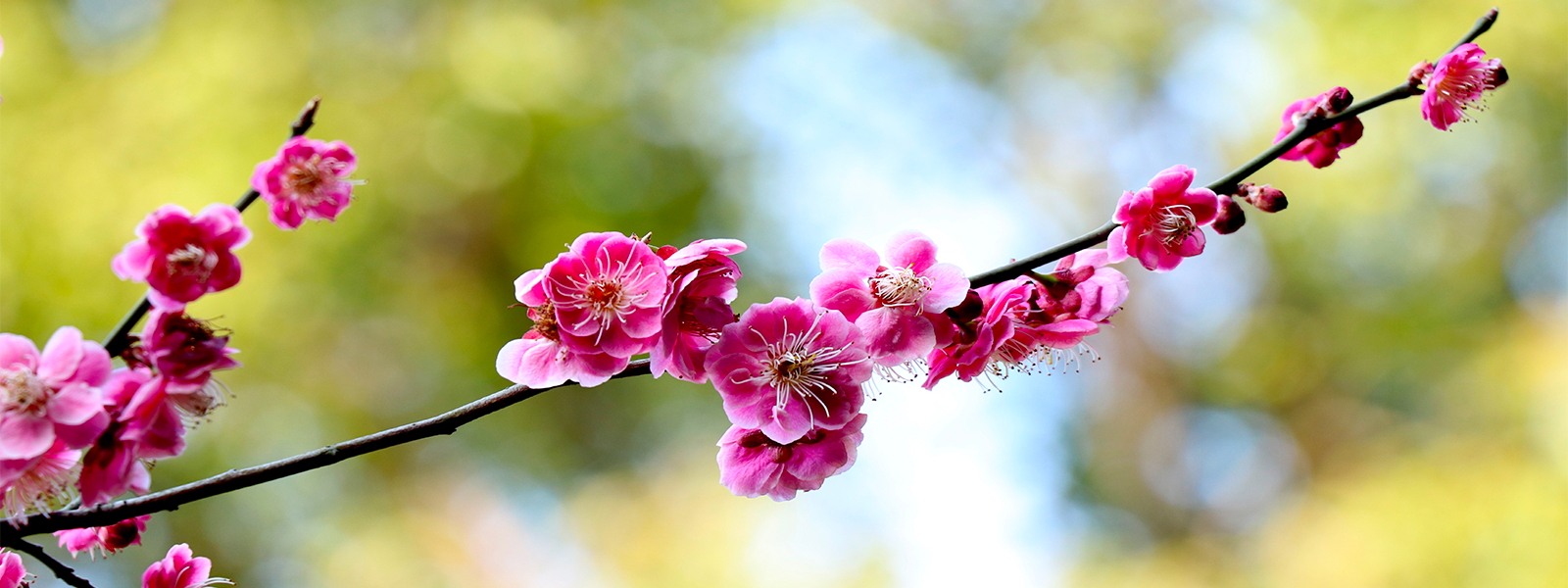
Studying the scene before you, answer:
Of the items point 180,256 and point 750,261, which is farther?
point 750,261

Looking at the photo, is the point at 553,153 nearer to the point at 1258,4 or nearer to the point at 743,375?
the point at 1258,4

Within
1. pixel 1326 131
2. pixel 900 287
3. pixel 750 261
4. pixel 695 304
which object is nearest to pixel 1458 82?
pixel 1326 131

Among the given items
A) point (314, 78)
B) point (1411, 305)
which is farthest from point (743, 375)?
point (1411, 305)

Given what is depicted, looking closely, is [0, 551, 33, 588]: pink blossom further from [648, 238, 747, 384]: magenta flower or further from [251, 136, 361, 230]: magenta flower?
[648, 238, 747, 384]: magenta flower

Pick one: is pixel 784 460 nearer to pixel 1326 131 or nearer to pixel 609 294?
pixel 609 294

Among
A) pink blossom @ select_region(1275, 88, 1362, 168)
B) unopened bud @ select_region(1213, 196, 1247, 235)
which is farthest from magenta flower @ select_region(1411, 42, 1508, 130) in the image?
unopened bud @ select_region(1213, 196, 1247, 235)

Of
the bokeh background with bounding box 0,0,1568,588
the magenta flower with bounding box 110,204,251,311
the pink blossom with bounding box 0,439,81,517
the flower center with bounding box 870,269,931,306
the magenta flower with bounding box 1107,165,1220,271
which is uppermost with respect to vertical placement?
the bokeh background with bounding box 0,0,1568,588
